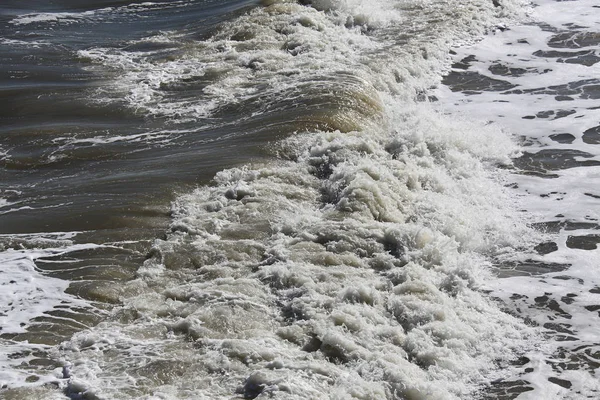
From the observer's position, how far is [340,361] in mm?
6500

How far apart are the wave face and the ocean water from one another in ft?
0.08

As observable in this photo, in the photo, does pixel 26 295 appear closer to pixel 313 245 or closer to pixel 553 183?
pixel 313 245

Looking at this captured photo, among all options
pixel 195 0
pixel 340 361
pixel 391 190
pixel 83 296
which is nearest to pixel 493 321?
pixel 340 361

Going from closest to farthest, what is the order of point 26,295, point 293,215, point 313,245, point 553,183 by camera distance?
point 26,295
point 313,245
point 293,215
point 553,183

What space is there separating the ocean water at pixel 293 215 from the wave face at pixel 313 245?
25 millimetres

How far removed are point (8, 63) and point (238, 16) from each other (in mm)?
4444

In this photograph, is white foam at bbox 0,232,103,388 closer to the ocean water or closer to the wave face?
the ocean water

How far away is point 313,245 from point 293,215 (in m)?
0.66

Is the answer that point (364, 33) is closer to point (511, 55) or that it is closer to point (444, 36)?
point (444, 36)

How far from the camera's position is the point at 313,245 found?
802cm

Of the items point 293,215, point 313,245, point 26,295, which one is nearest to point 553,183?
point 293,215

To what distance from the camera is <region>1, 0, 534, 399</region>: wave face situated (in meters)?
6.30

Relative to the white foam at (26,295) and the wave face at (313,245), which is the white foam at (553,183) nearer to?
the wave face at (313,245)

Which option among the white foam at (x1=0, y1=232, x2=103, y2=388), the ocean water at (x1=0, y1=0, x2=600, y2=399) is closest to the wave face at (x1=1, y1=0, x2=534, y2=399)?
the ocean water at (x1=0, y1=0, x2=600, y2=399)
